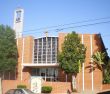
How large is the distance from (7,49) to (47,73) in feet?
28.1

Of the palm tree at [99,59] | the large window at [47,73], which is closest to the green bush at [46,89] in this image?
the large window at [47,73]

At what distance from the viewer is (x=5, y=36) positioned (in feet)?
162

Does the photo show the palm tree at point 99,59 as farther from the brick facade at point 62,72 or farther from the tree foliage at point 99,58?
the brick facade at point 62,72

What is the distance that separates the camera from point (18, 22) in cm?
5912

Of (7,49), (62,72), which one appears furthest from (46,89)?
(7,49)

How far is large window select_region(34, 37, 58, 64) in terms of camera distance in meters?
51.2

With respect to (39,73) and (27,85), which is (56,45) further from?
(27,85)

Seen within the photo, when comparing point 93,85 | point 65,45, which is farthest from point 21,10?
point 93,85

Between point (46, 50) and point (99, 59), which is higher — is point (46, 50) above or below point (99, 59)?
above

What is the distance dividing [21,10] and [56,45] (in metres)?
13.2

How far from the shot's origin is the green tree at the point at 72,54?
44.1 metres

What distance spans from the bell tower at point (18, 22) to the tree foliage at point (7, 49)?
7174 millimetres

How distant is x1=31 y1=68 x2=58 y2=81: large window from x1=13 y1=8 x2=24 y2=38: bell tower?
8.47m

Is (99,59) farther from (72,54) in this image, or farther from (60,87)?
(60,87)
